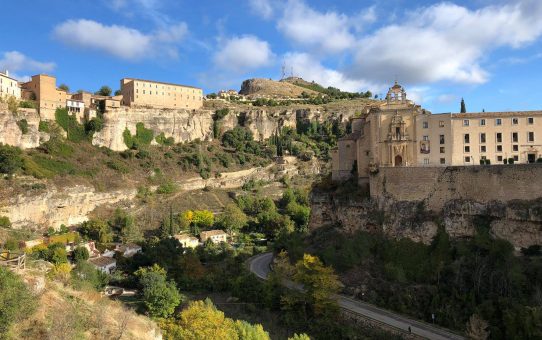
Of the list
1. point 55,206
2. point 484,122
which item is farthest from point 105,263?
point 484,122

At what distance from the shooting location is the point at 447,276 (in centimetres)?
2628

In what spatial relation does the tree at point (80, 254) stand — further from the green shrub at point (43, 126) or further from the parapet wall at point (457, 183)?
the green shrub at point (43, 126)

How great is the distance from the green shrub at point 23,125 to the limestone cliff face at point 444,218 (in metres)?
39.8

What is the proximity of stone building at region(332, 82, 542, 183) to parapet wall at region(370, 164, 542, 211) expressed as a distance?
1957 mm

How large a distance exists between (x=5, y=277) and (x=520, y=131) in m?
30.0

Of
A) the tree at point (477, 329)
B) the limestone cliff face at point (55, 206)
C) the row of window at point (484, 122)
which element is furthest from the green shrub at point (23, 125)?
the tree at point (477, 329)

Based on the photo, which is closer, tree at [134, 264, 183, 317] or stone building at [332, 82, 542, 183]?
tree at [134, 264, 183, 317]

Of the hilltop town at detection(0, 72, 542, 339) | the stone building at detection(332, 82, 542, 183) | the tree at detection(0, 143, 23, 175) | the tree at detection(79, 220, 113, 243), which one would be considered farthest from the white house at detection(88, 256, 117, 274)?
the stone building at detection(332, 82, 542, 183)

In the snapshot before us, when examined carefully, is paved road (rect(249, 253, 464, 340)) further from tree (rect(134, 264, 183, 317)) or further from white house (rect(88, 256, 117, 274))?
white house (rect(88, 256, 117, 274))

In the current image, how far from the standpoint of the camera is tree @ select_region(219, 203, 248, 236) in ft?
188

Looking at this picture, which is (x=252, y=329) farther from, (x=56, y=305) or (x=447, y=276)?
(x=447, y=276)

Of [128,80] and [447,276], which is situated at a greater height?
[128,80]

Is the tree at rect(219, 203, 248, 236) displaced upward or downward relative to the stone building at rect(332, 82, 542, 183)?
downward

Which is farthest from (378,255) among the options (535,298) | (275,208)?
(275,208)
